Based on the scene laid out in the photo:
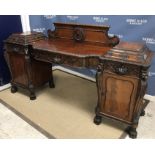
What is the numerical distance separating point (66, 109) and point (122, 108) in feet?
2.54

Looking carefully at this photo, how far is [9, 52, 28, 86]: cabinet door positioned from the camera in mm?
2385

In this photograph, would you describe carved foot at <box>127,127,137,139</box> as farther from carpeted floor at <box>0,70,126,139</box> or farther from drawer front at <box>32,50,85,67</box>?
drawer front at <box>32,50,85,67</box>

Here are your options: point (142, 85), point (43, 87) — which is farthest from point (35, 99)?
point (142, 85)

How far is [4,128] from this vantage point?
6.63 ft

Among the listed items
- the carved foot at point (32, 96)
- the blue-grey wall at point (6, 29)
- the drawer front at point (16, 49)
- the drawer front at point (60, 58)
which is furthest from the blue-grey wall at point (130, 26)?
the carved foot at point (32, 96)

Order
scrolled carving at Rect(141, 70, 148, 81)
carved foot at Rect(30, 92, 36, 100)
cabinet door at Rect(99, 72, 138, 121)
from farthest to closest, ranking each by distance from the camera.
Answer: carved foot at Rect(30, 92, 36, 100) → cabinet door at Rect(99, 72, 138, 121) → scrolled carving at Rect(141, 70, 148, 81)

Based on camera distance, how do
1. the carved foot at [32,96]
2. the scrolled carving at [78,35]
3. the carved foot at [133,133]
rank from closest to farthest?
the carved foot at [133,133], the scrolled carving at [78,35], the carved foot at [32,96]

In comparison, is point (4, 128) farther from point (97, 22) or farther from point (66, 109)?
point (97, 22)

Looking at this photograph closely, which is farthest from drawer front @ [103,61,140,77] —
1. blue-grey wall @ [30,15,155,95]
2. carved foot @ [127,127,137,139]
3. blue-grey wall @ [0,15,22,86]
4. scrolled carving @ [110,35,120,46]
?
blue-grey wall @ [0,15,22,86]

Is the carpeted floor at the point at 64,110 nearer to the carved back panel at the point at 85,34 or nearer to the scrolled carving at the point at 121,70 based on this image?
the scrolled carving at the point at 121,70

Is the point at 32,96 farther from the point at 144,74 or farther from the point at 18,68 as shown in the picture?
the point at 144,74

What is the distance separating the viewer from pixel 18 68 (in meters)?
2.46

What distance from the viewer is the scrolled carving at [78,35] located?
7.33 feet

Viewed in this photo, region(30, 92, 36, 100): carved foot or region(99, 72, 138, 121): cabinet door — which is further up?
region(99, 72, 138, 121): cabinet door
